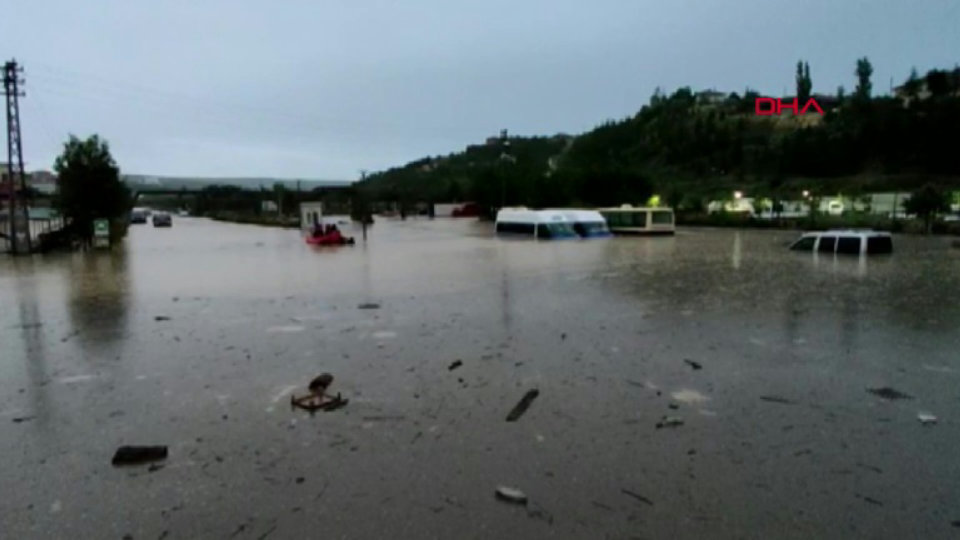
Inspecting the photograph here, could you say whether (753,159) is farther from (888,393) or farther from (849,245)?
(888,393)

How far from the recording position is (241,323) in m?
12.8

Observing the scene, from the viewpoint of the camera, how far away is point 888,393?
301 inches

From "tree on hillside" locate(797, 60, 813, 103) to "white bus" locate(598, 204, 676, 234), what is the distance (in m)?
114

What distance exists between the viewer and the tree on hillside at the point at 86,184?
39.3 m

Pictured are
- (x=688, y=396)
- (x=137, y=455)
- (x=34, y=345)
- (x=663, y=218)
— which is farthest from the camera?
(x=663, y=218)

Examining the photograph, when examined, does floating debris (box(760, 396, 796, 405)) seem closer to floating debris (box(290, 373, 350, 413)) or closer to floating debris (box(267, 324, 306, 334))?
floating debris (box(290, 373, 350, 413))

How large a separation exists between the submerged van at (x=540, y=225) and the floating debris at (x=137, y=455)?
137 ft

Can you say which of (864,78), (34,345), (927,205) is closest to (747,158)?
(864,78)

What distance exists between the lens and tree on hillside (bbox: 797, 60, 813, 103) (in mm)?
149125

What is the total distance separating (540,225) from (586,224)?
395cm

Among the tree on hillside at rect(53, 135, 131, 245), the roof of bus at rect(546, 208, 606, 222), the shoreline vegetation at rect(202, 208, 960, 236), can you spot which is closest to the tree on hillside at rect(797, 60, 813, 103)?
the shoreline vegetation at rect(202, 208, 960, 236)

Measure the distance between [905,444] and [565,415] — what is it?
3081mm

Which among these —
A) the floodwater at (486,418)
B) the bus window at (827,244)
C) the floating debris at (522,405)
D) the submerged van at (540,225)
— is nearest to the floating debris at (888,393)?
the floodwater at (486,418)

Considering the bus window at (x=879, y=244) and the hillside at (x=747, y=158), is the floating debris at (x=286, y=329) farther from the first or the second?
the hillside at (x=747, y=158)
